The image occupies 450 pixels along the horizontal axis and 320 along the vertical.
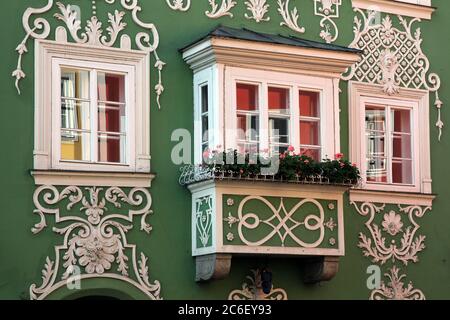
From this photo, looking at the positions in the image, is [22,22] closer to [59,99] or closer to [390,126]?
[59,99]

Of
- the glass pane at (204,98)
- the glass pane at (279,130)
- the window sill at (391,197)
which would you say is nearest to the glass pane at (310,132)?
the glass pane at (279,130)

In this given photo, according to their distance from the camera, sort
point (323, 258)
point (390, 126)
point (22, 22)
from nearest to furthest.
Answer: point (22, 22) → point (323, 258) → point (390, 126)

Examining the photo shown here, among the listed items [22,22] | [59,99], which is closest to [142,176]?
[59,99]

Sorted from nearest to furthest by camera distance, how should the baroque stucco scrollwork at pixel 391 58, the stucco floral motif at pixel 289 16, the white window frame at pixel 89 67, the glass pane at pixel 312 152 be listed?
the white window frame at pixel 89 67 < the glass pane at pixel 312 152 < the stucco floral motif at pixel 289 16 < the baroque stucco scrollwork at pixel 391 58

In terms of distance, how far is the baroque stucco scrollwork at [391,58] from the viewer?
1864 cm

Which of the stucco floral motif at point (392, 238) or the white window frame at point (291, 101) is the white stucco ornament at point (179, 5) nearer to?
the white window frame at point (291, 101)

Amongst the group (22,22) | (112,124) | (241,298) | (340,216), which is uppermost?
(22,22)

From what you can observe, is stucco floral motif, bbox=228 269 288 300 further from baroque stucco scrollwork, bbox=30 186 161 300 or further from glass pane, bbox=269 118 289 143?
glass pane, bbox=269 118 289 143

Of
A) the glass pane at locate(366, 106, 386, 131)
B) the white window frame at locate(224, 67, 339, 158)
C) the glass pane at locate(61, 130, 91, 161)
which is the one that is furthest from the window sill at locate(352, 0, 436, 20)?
the glass pane at locate(61, 130, 91, 161)

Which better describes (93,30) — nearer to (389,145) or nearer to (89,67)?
(89,67)

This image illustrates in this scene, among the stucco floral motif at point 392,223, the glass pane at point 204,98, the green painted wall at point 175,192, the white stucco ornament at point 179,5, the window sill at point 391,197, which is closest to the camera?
the green painted wall at point 175,192

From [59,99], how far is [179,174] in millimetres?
2056

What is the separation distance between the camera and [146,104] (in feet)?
54.8

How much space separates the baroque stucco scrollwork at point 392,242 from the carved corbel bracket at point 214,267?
2.76m
